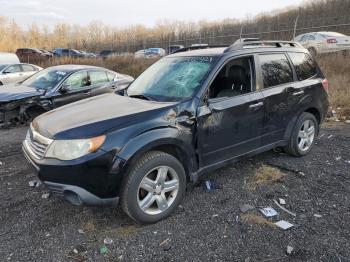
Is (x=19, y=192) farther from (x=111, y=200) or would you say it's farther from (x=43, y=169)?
(x=111, y=200)

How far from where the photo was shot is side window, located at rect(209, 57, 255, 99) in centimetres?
421

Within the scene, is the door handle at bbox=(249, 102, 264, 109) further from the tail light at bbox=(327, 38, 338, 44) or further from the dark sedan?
the tail light at bbox=(327, 38, 338, 44)

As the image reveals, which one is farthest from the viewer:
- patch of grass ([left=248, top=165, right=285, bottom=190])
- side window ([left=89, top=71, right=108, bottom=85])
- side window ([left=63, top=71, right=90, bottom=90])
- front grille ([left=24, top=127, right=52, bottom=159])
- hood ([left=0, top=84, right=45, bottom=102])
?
side window ([left=89, top=71, right=108, bottom=85])

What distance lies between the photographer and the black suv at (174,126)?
3.17 meters

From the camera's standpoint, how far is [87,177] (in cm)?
312

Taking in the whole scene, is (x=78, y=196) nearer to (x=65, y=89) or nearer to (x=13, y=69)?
(x=65, y=89)

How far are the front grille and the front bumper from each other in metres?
0.18

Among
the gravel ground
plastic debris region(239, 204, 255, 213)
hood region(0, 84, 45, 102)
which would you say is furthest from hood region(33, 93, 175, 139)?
hood region(0, 84, 45, 102)

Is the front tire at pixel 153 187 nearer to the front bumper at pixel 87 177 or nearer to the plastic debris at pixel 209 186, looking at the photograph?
the front bumper at pixel 87 177

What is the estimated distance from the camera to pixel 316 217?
12.0 ft

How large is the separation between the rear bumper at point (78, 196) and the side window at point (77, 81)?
18.5 feet

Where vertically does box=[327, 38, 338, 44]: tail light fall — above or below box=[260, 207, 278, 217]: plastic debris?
above

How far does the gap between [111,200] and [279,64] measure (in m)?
3.17

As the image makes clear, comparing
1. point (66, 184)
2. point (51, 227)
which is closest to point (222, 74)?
point (66, 184)
